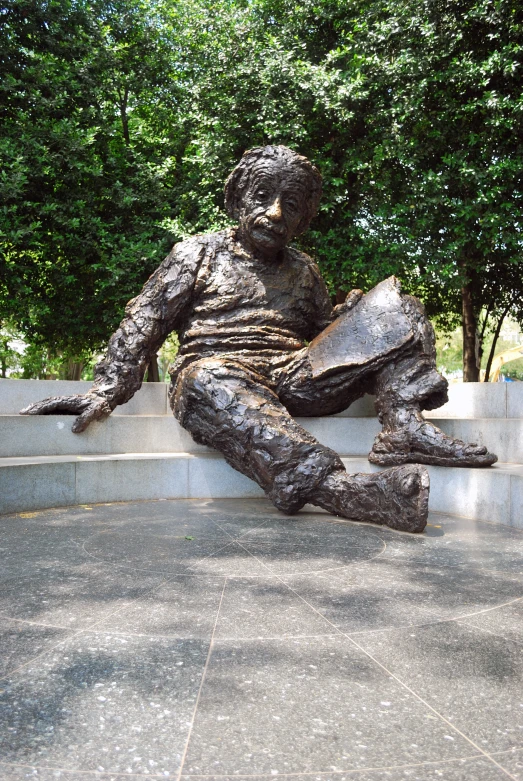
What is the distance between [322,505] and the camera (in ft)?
13.0

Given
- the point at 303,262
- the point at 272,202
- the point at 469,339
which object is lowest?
the point at 469,339

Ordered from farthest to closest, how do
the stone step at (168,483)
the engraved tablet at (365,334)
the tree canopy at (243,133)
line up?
the tree canopy at (243,133) < the engraved tablet at (365,334) < the stone step at (168,483)

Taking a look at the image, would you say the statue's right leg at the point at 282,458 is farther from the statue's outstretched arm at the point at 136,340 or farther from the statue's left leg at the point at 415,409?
the statue's left leg at the point at 415,409

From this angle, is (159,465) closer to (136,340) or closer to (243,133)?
(136,340)

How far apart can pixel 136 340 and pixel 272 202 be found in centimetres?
142

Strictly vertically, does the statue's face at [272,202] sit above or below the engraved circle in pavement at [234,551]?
above

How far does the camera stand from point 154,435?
5.38 meters

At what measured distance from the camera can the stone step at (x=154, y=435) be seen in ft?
15.9

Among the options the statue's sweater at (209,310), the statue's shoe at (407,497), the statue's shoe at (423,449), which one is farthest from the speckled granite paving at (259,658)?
the statue's sweater at (209,310)

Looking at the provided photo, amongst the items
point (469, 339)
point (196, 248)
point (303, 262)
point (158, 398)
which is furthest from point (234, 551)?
point (469, 339)

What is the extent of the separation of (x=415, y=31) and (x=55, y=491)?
9051 millimetres

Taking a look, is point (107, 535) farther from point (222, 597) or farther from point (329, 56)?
point (329, 56)

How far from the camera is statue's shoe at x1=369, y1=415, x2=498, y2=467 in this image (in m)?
4.35

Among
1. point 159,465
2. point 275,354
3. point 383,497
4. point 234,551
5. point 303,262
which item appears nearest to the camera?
point 234,551
